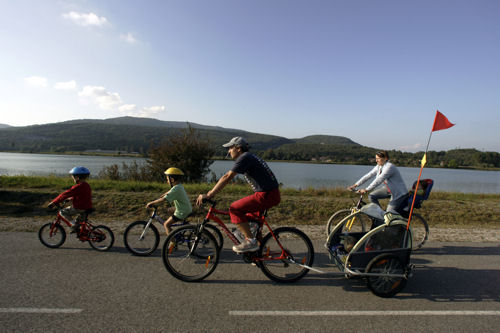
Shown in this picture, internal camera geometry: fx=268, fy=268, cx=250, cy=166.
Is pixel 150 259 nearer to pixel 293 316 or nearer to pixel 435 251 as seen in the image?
pixel 293 316

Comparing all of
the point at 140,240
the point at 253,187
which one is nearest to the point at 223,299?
the point at 253,187

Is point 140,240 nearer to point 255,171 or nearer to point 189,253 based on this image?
point 189,253

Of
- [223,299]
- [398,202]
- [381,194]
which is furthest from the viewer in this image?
[381,194]

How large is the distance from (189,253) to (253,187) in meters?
1.43

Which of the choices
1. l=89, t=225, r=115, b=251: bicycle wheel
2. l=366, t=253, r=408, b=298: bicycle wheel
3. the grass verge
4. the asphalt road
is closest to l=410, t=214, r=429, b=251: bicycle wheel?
the asphalt road

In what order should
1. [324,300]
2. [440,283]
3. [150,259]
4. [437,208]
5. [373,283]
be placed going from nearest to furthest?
[324,300]
[373,283]
[440,283]
[150,259]
[437,208]

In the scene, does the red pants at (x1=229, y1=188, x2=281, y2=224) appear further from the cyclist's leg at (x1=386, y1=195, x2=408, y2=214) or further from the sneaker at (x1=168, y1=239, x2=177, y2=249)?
the cyclist's leg at (x1=386, y1=195, x2=408, y2=214)

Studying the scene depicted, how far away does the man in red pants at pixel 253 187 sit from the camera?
3.74 metres

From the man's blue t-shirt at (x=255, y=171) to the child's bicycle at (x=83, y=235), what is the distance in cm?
309

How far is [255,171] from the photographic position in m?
3.81

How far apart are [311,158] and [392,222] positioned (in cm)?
6545

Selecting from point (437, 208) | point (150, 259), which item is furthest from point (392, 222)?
point (437, 208)

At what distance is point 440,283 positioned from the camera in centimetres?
390

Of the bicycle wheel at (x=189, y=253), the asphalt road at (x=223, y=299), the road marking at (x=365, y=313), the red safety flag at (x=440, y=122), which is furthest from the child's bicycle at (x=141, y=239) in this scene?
the red safety flag at (x=440, y=122)
